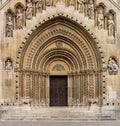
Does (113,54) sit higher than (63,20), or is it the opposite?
(63,20)

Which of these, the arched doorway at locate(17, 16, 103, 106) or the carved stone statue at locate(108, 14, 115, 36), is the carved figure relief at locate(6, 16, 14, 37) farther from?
the carved stone statue at locate(108, 14, 115, 36)

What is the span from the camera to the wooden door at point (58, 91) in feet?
83.3

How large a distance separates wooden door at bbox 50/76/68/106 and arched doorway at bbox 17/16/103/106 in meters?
0.38

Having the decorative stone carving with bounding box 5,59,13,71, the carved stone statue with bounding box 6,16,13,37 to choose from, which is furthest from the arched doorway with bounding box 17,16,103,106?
the carved stone statue with bounding box 6,16,13,37

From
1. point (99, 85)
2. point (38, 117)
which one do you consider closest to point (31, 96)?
point (38, 117)

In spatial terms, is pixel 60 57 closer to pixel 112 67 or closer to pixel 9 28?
pixel 112 67

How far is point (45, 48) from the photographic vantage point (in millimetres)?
24516

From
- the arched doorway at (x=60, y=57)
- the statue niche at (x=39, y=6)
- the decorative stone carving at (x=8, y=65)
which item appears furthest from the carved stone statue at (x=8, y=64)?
the statue niche at (x=39, y=6)

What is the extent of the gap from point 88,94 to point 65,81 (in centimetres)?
213

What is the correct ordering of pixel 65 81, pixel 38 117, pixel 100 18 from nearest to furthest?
1. pixel 38 117
2. pixel 100 18
3. pixel 65 81

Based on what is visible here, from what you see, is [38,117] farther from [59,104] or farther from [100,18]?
[100,18]

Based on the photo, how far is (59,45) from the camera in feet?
80.6

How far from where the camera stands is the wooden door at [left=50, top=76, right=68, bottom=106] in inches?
1000

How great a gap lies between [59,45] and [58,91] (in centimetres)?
297
